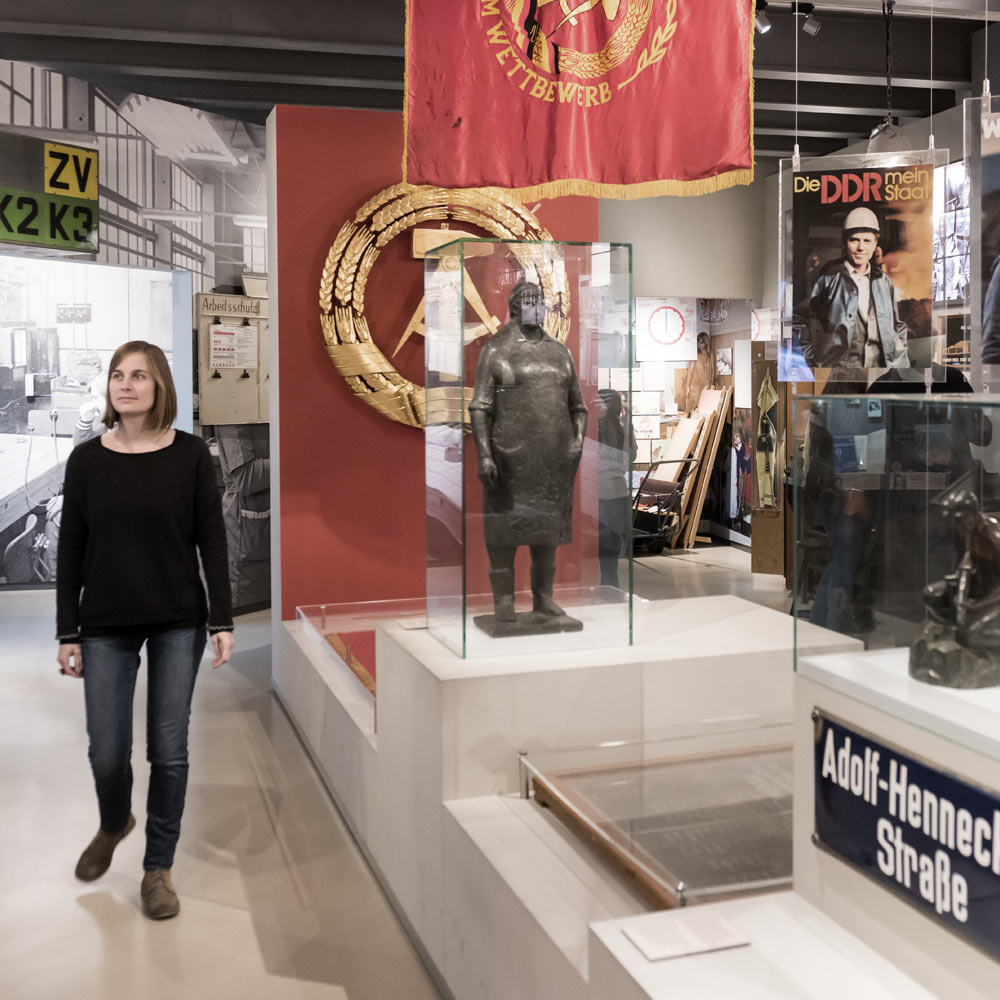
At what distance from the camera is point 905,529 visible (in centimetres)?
169

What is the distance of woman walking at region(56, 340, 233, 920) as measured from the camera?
328cm

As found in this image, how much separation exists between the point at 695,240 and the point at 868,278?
7.79m

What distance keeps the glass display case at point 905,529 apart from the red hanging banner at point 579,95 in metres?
2.43

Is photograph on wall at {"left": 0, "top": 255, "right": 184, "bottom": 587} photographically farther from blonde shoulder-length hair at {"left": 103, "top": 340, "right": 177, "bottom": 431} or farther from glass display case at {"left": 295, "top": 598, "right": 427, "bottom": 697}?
blonde shoulder-length hair at {"left": 103, "top": 340, "right": 177, "bottom": 431}

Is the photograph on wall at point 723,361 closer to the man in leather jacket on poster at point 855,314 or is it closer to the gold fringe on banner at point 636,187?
the gold fringe on banner at point 636,187

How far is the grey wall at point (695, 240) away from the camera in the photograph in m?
10.9

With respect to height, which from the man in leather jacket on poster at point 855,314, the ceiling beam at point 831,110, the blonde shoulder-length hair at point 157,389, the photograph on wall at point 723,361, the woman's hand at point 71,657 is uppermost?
the ceiling beam at point 831,110

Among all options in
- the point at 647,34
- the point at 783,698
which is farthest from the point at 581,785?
the point at 647,34

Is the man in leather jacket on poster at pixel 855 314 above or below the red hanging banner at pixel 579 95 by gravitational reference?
below

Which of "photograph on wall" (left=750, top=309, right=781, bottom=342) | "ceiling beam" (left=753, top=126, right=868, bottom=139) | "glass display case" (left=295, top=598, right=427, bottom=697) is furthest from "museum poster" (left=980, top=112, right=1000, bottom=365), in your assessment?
"photograph on wall" (left=750, top=309, right=781, bottom=342)

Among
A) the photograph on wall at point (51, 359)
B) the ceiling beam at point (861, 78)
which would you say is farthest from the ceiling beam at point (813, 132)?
the photograph on wall at point (51, 359)

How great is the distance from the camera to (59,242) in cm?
836

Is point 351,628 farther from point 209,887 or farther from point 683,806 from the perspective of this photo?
point 683,806

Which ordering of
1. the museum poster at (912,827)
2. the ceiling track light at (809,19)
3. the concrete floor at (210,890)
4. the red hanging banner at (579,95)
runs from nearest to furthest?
the museum poster at (912,827) → the concrete floor at (210,890) → the red hanging banner at (579,95) → the ceiling track light at (809,19)
